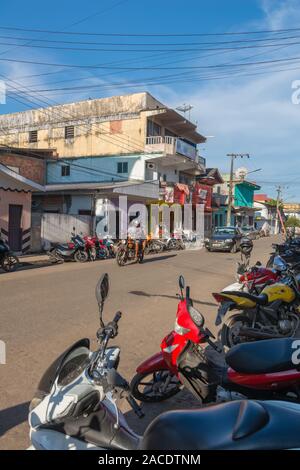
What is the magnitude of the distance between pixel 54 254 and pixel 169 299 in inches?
331

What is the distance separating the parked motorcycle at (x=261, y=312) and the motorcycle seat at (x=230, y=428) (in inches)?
143

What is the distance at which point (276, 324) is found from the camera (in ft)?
20.8

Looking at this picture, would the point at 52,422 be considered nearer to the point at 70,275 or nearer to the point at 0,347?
the point at 0,347

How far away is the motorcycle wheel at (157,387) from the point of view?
4.12m

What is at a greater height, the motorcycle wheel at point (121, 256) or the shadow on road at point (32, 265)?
the motorcycle wheel at point (121, 256)

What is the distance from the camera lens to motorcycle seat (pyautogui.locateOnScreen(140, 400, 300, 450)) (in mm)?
1709

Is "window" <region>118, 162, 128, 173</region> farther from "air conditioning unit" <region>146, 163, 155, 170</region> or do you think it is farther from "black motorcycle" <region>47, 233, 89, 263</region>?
"black motorcycle" <region>47, 233, 89, 263</region>

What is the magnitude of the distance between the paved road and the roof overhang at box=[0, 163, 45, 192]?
5.38m

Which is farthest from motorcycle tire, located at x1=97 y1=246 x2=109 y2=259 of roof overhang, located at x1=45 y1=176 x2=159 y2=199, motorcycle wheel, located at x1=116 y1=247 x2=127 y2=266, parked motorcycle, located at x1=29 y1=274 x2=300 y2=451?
parked motorcycle, located at x1=29 y1=274 x2=300 y2=451

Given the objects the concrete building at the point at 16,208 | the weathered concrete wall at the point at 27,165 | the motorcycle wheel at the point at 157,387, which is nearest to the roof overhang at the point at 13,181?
the concrete building at the point at 16,208

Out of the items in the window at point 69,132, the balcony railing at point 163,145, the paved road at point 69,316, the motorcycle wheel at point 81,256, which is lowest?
the paved road at point 69,316

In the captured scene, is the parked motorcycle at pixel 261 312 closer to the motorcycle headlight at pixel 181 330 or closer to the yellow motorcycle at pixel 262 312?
the yellow motorcycle at pixel 262 312

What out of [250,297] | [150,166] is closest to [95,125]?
[150,166]
